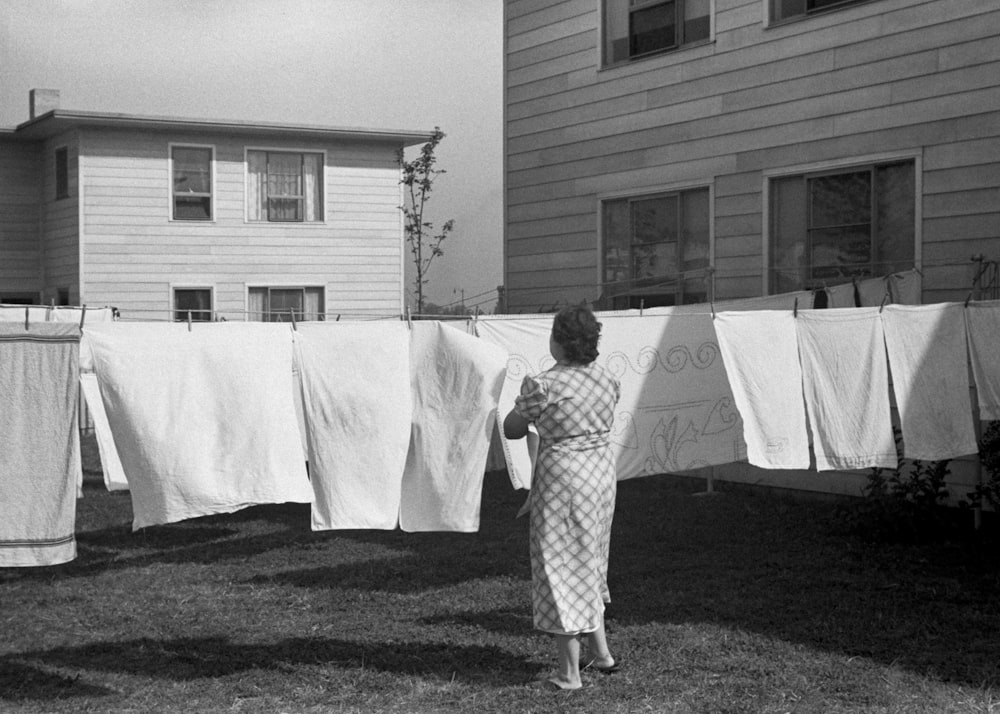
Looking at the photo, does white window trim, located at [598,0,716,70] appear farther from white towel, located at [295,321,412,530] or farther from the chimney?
the chimney

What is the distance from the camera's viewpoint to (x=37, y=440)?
493 centimetres

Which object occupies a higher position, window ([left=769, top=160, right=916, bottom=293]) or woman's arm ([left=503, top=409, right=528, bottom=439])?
window ([left=769, top=160, right=916, bottom=293])

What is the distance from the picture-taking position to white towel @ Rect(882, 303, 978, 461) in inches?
283

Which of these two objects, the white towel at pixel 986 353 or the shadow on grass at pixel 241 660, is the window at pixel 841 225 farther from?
the shadow on grass at pixel 241 660

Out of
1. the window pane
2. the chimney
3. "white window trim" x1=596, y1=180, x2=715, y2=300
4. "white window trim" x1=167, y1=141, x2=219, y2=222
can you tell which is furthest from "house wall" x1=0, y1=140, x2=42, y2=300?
the window pane

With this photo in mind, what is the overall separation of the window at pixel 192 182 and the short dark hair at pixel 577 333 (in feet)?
57.5

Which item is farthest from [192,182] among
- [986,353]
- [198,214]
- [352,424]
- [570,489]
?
[570,489]

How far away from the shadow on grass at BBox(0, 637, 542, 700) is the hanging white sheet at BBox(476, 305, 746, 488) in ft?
4.87

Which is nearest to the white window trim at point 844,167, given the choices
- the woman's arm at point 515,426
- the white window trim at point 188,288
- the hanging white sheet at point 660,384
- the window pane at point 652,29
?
the window pane at point 652,29

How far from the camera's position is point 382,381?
5.76 metres

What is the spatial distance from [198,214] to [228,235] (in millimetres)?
667

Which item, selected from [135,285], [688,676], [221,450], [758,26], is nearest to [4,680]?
[221,450]

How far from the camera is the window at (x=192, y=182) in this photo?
70.6 ft

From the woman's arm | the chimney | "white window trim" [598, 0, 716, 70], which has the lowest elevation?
the woman's arm
